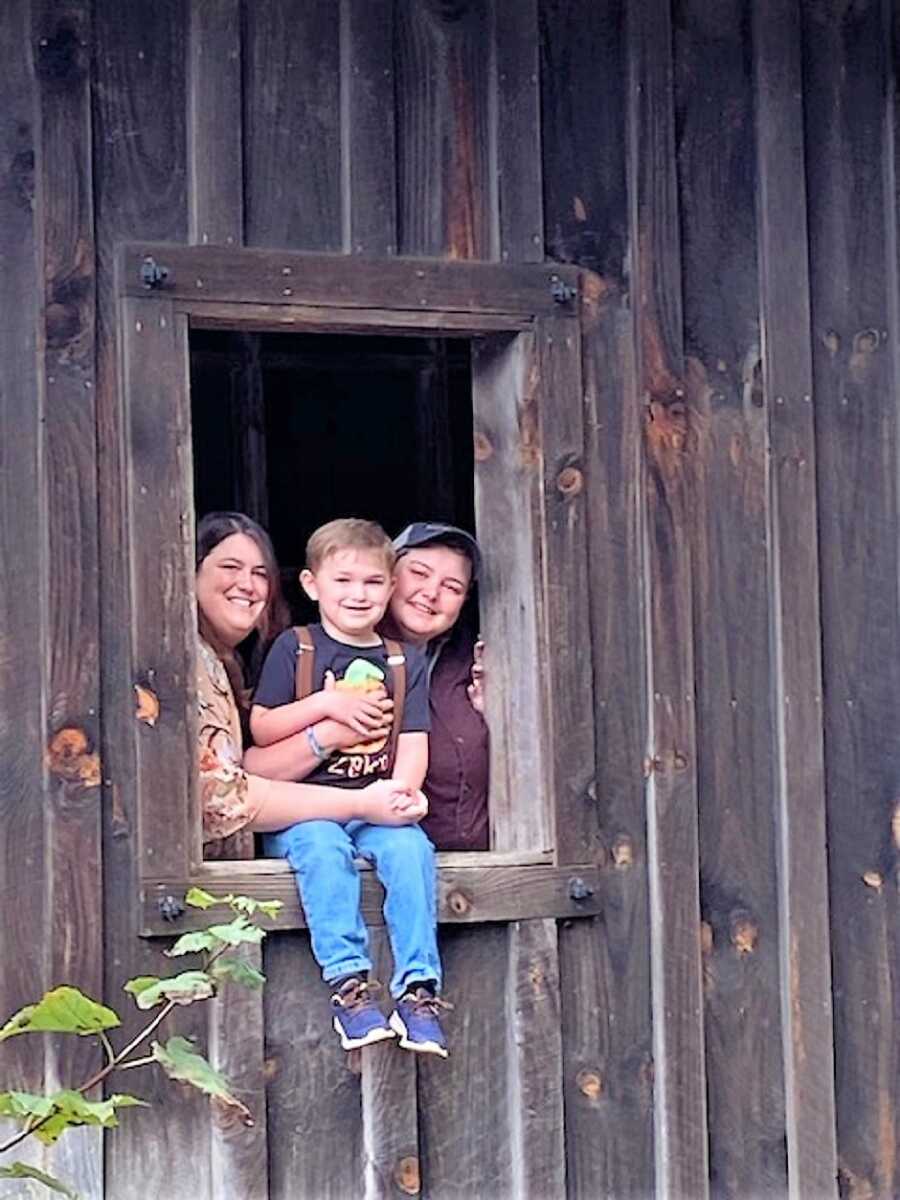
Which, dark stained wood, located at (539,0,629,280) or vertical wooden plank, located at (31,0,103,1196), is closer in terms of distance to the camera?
vertical wooden plank, located at (31,0,103,1196)

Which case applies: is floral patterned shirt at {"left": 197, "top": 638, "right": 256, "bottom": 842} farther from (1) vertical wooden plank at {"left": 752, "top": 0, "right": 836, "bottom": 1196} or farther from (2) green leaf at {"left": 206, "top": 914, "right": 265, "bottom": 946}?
(2) green leaf at {"left": 206, "top": 914, "right": 265, "bottom": 946}

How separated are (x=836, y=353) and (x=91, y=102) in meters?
1.68

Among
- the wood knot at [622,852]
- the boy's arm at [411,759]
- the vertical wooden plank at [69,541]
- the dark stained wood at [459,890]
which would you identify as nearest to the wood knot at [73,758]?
the vertical wooden plank at [69,541]

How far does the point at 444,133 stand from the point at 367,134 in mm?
176

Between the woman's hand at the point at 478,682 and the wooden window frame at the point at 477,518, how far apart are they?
80 mm

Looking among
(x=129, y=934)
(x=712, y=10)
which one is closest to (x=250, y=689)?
(x=129, y=934)

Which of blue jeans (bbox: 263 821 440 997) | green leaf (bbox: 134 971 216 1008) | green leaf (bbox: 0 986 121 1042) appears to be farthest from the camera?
blue jeans (bbox: 263 821 440 997)

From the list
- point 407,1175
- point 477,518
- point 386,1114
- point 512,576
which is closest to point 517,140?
point 477,518

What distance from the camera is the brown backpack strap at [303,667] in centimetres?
488

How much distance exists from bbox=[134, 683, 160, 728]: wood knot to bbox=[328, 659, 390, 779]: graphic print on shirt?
1.65 feet

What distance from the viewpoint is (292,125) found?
468cm

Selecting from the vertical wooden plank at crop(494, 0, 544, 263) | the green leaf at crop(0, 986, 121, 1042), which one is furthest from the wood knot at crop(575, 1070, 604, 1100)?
the green leaf at crop(0, 986, 121, 1042)

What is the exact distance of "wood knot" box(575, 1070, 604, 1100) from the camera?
15.6 ft

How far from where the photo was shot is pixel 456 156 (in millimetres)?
4785
